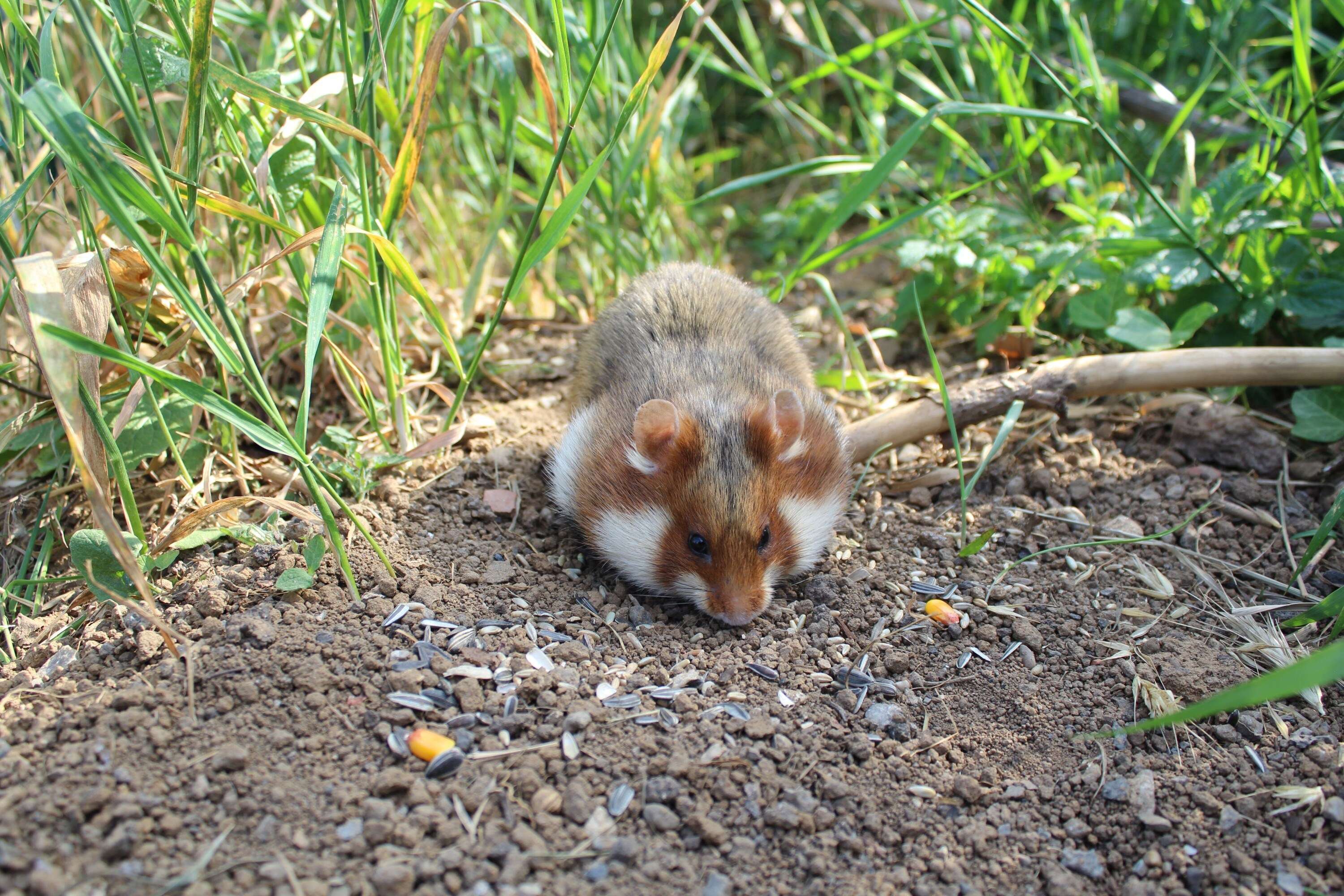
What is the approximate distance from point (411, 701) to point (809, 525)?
1.53 meters

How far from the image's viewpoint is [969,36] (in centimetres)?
618

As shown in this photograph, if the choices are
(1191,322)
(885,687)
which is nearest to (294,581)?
(885,687)

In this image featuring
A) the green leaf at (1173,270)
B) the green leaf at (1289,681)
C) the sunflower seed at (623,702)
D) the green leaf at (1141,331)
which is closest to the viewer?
the green leaf at (1289,681)

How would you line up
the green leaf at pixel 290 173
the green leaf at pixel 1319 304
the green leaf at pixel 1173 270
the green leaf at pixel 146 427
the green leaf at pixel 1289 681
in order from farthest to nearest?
1. the green leaf at pixel 1173 270
2. the green leaf at pixel 1319 304
3. the green leaf at pixel 290 173
4. the green leaf at pixel 146 427
5. the green leaf at pixel 1289 681

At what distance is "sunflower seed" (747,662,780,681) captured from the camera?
3025 millimetres

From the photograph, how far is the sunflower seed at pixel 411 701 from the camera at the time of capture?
2.71m

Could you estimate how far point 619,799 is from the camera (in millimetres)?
2518

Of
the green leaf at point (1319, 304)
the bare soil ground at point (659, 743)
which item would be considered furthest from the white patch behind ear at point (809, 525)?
the green leaf at point (1319, 304)

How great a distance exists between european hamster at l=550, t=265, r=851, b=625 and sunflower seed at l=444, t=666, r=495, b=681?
2.42 ft

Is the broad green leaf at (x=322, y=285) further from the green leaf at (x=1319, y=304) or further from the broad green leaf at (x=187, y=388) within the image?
the green leaf at (x=1319, y=304)

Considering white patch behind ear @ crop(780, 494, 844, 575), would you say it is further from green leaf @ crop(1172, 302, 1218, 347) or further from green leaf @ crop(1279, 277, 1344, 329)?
green leaf @ crop(1279, 277, 1344, 329)

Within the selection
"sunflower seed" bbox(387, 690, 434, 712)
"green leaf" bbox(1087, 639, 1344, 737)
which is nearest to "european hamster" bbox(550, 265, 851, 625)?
"sunflower seed" bbox(387, 690, 434, 712)

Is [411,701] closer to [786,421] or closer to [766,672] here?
[766,672]

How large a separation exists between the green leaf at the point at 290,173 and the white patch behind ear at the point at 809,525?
2122 mm
